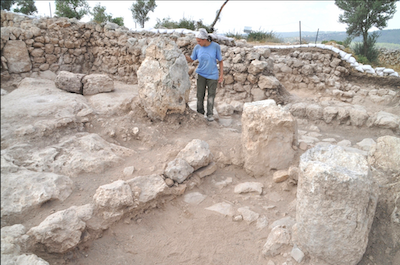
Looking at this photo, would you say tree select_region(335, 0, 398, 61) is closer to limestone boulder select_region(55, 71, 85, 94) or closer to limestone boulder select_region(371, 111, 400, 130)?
limestone boulder select_region(371, 111, 400, 130)

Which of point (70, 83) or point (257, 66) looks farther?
point (257, 66)

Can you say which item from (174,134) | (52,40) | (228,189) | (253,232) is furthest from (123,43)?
(253,232)

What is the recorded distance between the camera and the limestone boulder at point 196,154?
10.5 ft

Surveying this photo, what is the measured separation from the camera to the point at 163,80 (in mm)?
3982

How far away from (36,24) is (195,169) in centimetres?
643

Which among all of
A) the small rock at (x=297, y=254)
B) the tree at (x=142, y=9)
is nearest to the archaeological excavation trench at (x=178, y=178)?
the small rock at (x=297, y=254)

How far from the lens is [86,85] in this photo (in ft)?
15.7

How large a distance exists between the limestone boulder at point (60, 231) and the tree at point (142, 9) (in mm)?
17088

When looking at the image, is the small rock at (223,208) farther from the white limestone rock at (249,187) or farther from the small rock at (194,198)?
the white limestone rock at (249,187)

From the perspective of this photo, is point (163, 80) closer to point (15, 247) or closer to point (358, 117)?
point (15, 247)

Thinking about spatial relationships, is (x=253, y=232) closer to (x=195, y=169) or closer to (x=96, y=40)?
(x=195, y=169)

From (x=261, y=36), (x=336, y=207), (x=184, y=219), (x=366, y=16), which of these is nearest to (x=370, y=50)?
(x=366, y=16)

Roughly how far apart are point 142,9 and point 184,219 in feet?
57.7

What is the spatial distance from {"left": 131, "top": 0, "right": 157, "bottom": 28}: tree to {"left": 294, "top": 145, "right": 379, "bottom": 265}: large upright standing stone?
1756 centimetres
